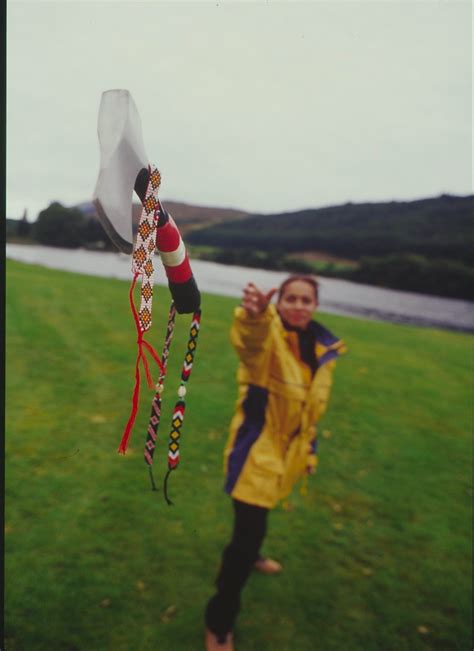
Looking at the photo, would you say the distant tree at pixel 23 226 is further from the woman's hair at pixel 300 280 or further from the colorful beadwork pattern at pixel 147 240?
the woman's hair at pixel 300 280

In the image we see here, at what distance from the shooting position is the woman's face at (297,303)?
2.88 meters

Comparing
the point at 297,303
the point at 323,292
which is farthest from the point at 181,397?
the point at 323,292

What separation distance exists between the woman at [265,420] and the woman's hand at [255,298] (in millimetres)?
13

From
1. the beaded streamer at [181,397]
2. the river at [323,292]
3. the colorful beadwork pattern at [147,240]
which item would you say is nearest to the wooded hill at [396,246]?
the river at [323,292]

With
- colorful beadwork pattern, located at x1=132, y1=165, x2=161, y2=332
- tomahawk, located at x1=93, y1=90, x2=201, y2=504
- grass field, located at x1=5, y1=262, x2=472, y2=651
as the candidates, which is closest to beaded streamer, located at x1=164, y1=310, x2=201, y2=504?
tomahawk, located at x1=93, y1=90, x2=201, y2=504

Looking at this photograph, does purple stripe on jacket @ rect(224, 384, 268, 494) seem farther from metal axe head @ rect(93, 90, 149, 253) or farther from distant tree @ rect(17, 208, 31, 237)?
metal axe head @ rect(93, 90, 149, 253)

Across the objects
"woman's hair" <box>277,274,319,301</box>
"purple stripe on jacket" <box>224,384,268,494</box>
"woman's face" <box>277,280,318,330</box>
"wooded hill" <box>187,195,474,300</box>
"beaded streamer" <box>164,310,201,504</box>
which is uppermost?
"wooded hill" <box>187,195,474,300</box>

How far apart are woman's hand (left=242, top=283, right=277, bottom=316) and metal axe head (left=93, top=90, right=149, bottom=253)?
51.4 inches

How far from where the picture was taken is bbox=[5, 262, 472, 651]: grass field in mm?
3014

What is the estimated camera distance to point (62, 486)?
4.32 m

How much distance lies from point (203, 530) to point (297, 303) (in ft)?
7.92

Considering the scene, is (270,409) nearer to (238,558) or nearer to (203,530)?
(238,558)

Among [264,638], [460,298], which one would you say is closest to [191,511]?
[264,638]

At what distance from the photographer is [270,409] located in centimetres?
272
